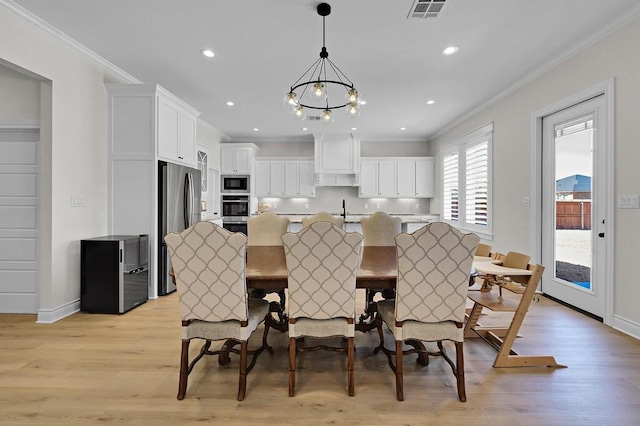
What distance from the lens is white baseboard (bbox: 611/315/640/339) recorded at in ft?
8.64

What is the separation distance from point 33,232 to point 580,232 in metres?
5.61

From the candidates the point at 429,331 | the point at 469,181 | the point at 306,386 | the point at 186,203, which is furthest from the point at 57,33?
the point at 469,181

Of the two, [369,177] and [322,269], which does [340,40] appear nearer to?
[322,269]

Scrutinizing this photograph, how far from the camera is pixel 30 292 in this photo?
10.6 ft

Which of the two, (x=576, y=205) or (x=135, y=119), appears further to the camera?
(x=135, y=119)

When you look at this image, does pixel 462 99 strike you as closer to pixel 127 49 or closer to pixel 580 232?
pixel 580 232

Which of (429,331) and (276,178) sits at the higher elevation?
(276,178)

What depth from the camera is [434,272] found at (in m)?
1.79

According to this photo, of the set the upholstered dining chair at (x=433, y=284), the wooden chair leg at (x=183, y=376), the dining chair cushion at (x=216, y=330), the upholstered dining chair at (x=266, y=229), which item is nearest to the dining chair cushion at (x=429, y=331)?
the upholstered dining chair at (x=433, y=284)

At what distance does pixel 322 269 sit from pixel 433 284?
2.07 ft

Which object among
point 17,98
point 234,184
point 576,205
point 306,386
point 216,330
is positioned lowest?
point 306,386

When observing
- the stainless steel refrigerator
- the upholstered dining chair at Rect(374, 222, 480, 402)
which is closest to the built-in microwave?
the stainless steel refrigerator

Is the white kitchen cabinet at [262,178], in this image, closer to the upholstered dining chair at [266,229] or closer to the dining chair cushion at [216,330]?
the upholstered dining chair at [266,229]

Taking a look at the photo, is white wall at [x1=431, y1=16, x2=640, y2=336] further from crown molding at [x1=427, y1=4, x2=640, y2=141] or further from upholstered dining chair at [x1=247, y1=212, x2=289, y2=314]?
upholstered dining chair at [x1=247, y1=212, x2=289, y2=314]
